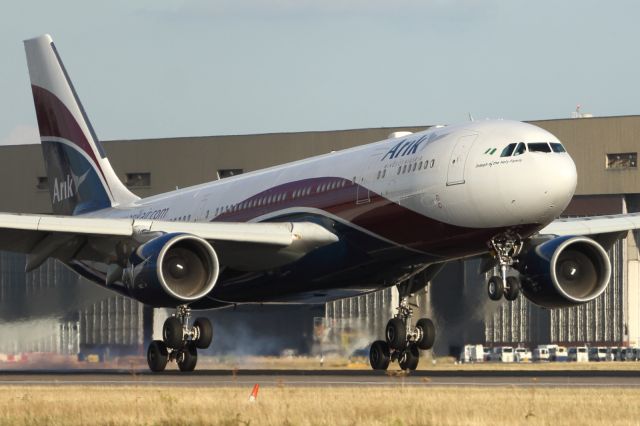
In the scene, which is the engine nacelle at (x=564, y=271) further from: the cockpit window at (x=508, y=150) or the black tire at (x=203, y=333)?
the black tire at (x=203, y=333)

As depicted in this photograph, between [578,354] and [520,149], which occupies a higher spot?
[520,149]

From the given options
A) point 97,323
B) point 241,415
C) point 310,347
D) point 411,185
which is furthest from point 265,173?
point 241,415

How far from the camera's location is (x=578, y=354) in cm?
6262

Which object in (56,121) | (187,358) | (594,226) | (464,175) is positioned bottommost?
(187,358)

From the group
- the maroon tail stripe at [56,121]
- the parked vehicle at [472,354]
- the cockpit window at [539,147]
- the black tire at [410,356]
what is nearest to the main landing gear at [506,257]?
the cockpit window at [539,147]

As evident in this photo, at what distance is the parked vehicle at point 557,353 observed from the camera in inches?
2432

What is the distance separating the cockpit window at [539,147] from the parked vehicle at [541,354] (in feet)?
106

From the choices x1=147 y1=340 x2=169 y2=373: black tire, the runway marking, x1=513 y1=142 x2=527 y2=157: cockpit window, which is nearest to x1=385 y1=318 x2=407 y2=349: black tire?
the runway marking

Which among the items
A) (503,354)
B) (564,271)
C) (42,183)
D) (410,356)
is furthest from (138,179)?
(564,271)

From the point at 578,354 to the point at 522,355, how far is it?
2.56m

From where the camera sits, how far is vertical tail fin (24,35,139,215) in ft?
151

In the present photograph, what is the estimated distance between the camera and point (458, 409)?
68.5 feet

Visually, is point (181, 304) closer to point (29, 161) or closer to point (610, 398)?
point (610, 398)

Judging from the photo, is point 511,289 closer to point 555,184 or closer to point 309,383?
point 555,184
